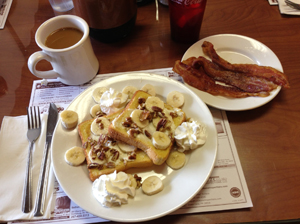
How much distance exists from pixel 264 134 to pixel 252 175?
18cm

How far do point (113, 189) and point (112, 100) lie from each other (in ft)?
1.11

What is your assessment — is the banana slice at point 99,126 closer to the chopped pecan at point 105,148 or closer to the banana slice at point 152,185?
the chopped pecan at point 105,148

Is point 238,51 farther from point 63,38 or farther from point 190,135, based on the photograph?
point 63,38

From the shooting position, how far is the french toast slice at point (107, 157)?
2.48ft

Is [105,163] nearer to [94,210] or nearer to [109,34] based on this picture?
[94,210]

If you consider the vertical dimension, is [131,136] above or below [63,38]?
below

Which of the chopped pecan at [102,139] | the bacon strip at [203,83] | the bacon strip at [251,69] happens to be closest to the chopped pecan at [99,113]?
the chopped pecan at [102,139]

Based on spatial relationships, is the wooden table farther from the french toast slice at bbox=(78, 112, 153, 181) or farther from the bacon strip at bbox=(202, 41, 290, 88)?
the french toast slice at bbox=(78, 112, 153, 181)

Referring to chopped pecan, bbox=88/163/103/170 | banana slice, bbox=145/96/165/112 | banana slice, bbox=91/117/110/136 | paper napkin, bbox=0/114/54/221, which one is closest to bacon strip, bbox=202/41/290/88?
banana slice, bbox=145/96/165/112

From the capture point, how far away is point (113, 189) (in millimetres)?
686

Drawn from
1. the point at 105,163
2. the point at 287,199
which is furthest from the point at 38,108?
the point at 287,199

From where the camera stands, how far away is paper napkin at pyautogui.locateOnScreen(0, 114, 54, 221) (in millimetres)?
753

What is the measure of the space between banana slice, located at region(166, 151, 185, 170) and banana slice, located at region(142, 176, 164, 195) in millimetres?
70

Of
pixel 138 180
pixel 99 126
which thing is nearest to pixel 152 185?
pixel 138 180
